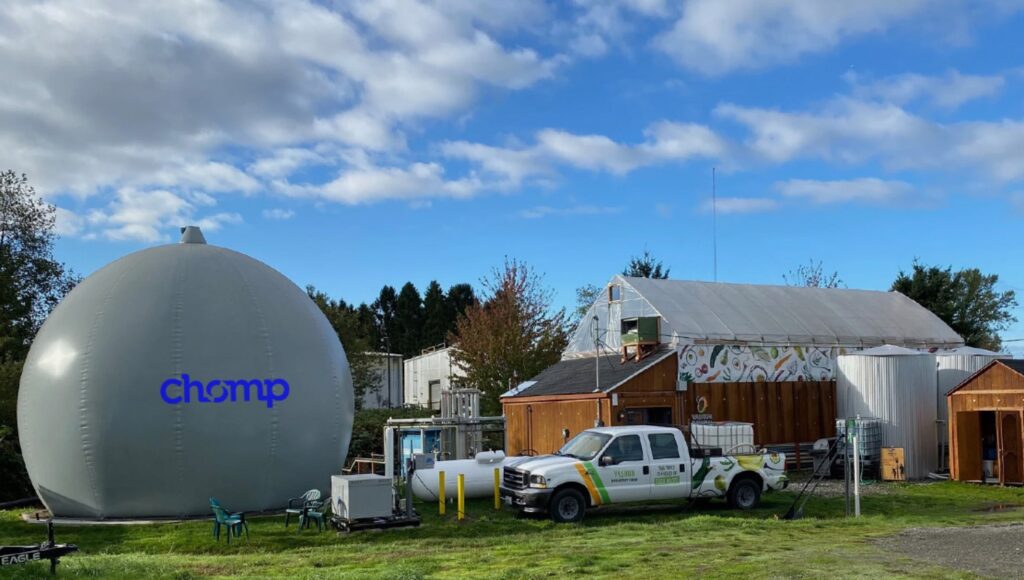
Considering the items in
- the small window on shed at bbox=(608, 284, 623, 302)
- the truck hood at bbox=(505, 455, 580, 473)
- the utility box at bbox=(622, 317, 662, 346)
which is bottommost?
the truck hood at bbox=(505, 455, 580, 473)

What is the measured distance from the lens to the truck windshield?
18516 mm

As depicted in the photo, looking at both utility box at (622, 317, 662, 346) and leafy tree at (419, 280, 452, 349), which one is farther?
leafy tree at (419, 280, 452, 349)

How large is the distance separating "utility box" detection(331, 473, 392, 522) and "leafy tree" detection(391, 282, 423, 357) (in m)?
72.8

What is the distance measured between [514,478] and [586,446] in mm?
1592

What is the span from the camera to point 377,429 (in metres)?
37.5

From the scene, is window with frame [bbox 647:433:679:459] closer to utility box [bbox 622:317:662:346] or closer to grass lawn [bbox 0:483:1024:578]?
grass lawn [bbox 0:483:1024:578]

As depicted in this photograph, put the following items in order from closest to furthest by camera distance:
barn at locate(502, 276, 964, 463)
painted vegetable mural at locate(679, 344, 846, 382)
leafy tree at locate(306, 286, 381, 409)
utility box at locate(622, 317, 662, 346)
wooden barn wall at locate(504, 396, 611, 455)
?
1. wooden barn wall at locate(504, 396, 611, 455)
2. barn at locate(502, 276, 964, 463)
3. painted vegetable mural at locate(679, 344, 846, 382)
4. utility box at locate(622, 317, 662, 346)
5. leafy tree at locate(306, 286, 381, 409)

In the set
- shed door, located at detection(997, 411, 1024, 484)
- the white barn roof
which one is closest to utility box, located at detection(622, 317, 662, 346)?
the white barn roof

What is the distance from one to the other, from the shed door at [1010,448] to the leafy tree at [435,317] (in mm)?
62878

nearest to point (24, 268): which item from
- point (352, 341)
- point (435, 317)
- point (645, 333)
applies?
point (352, 341)

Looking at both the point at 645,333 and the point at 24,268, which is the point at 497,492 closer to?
the point at 645,333

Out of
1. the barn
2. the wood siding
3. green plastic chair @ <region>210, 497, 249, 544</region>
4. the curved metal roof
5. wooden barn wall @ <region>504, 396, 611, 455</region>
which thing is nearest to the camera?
green plastic chair @ <region>210, 497, 249, 544</region>

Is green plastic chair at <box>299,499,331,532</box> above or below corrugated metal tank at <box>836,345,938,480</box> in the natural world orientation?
below

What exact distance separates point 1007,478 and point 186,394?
19994mm
